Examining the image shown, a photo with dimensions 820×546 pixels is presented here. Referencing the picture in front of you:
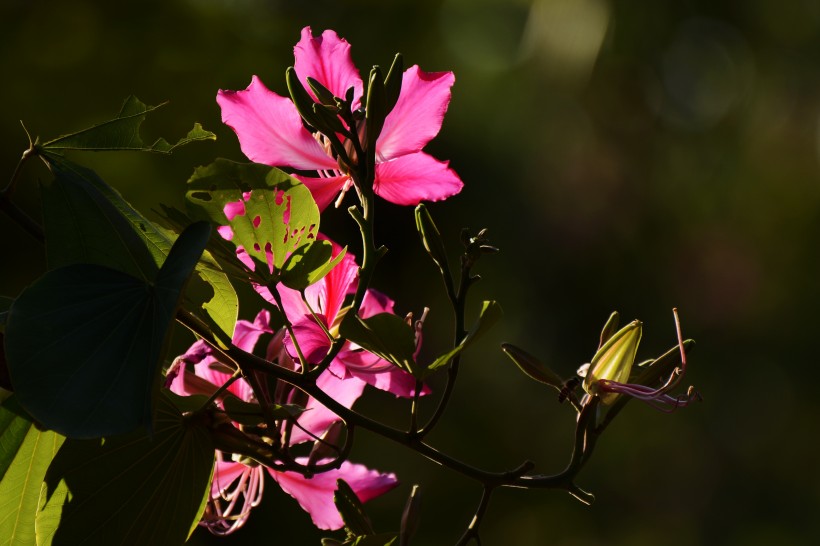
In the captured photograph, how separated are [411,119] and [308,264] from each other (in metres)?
0.12

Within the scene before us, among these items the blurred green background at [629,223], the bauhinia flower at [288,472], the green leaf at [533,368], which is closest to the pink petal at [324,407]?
the bauhinia flower at [288,472]

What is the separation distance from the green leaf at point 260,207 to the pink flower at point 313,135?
6 centimetres

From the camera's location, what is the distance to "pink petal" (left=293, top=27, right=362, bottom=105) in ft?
1.78

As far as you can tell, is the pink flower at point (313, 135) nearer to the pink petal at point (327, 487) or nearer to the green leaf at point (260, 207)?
the green leaf at point (260, 207)

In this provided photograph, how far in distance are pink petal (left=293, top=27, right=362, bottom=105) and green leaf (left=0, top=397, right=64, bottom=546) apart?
24 cm

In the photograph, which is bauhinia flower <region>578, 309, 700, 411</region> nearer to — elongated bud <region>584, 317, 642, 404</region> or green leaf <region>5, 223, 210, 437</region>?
elongated bud <region>584, 317, 642, 404</region>

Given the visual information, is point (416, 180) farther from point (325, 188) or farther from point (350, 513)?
point (350, 513)

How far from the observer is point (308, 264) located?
1.57 ft

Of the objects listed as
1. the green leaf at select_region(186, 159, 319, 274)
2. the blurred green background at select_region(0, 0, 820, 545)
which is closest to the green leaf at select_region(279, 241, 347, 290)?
the green leaf at select_region(186, 159, 319, 274)

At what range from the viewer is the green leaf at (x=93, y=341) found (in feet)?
1.24

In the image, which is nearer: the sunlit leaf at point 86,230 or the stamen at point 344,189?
the sunlit leaf at point 86,230

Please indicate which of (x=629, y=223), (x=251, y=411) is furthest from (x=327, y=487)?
(x=629, y=223)

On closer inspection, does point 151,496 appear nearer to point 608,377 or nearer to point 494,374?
point 608,377

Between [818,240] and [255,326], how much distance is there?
20.8 ft
